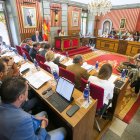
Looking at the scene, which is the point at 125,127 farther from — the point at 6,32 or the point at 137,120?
the point at 6,32

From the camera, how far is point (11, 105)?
0.93 metres

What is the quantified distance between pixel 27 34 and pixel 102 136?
19.5 ft

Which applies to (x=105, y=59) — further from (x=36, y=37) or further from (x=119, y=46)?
(x=36, y=37)

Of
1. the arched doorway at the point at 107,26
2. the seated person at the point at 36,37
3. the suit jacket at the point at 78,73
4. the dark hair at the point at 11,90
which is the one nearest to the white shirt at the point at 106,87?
the suit jacket at the point at 78,73

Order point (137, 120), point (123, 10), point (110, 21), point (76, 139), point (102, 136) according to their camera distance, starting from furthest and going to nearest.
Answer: point (110, 21)
point (123, 10)
point (137, 120)
point (102, 136)
point (76, 139)

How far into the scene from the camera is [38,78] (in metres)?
1.91

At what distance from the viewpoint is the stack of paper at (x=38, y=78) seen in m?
1.74

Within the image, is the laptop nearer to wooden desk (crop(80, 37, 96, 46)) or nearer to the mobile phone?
the mobile phone

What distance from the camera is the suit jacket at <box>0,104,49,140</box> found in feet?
2.61

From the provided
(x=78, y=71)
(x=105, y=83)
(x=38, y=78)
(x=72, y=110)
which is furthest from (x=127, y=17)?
(x=72, y=110)

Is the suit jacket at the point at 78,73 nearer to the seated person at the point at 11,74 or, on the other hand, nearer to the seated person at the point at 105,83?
the seated person at the point at 105,83

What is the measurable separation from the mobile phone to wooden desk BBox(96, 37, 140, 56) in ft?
20.3

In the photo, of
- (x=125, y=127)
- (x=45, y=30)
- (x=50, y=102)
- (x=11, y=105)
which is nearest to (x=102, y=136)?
(x=125, y=127)

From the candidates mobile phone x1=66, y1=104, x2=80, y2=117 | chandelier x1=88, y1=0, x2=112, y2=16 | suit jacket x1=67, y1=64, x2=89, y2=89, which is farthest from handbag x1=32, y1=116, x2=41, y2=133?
chandelier x1=88, y1=0, x2=112, y2=16
